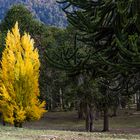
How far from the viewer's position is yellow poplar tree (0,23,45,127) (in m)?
37.1

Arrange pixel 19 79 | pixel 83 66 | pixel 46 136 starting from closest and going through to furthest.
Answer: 1. pixel 83 66
2. pixel 46 136
3. pixel 19 79

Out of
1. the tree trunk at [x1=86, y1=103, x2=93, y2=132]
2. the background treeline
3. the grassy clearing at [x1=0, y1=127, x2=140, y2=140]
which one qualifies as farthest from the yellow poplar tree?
the grassy clearing at [x1=0, y1=127, x2=140, y2=140]

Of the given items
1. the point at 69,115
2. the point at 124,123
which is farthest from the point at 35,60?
the point at 69,115

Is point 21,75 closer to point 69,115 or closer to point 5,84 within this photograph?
point 5,84

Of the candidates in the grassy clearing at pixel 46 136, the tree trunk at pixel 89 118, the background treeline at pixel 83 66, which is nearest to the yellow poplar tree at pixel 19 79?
the background treeline at pixel 83 66

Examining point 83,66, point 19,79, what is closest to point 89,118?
point 19,79

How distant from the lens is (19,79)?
3741 cm

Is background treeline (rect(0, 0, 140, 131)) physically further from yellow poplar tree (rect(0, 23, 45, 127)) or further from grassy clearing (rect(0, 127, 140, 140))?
grassy clearing (rect(0, 127, 140, 140))

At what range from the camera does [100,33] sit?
1337 cm

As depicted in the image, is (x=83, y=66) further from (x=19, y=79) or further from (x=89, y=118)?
(x=89, y=118)

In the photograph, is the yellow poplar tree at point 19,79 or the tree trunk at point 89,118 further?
the tree trunk at point 89,118

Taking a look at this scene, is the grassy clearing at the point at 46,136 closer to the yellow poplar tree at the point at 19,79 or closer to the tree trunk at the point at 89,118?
the yellow poplar tree at the point at 19,79

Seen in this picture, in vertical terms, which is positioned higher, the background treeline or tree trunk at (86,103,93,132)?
the background treeline

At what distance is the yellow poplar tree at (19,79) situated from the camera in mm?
37062
